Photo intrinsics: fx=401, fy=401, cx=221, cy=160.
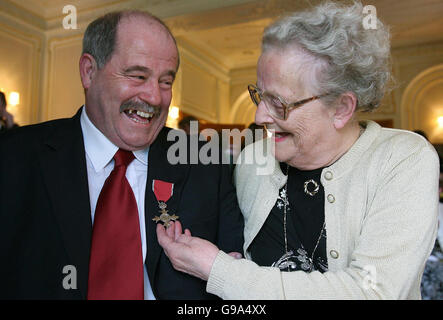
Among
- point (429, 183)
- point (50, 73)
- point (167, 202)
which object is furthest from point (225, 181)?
point (50, 73)

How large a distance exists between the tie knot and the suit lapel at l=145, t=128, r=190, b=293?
0.08 m

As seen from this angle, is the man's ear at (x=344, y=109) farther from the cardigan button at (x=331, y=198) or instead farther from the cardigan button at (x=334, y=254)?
the cardigan button at (x=334, y=254)

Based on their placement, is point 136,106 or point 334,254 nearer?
point 334,254

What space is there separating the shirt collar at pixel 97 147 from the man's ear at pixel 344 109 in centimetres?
78

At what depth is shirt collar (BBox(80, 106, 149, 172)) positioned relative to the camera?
151cm

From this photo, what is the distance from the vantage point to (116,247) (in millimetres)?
1349

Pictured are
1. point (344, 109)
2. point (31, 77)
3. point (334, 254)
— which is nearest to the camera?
point (334, 254)

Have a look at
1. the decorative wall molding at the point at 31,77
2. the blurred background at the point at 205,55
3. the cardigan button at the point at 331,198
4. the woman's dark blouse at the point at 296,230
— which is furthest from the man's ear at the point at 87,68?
the decorative wall molding at the point at 31,77

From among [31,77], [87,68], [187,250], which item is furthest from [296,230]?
[31,77]

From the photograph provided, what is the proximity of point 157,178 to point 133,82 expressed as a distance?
0.38m

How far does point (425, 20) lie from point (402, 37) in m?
0.75

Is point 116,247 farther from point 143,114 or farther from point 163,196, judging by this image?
point 143,114

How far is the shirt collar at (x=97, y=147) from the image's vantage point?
1.51 meters

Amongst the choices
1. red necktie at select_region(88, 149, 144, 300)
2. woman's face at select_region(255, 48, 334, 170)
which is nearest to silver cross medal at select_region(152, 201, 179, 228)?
red necktie at select_region(88, 149, 144, 300)
